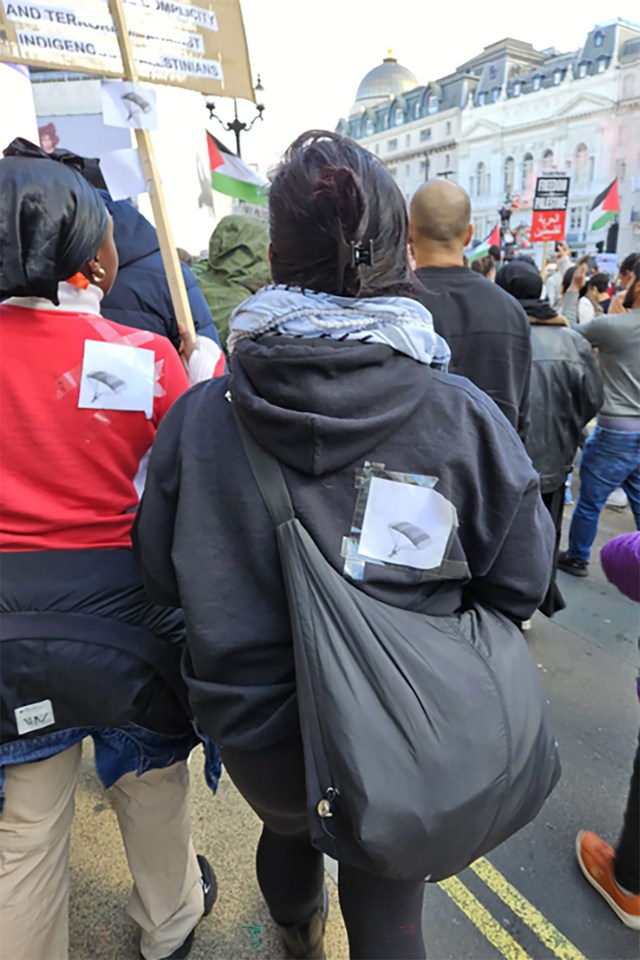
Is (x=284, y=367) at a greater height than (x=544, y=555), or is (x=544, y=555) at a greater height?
(x=284, y=367)

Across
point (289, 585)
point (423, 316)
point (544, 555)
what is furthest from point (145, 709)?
point (423, 316)

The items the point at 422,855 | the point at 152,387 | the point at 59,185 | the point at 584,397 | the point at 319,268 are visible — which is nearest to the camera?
the point at 422,855

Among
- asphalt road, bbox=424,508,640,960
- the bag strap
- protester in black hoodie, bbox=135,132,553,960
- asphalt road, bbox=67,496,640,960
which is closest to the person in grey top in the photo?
asphalt road, bbox=424,508,640,960

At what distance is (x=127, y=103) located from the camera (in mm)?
1894

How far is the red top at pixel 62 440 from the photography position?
4.35 ft

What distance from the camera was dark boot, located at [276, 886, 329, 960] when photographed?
173cm

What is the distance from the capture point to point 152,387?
1.43m

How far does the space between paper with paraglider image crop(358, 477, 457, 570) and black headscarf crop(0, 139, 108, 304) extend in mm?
797

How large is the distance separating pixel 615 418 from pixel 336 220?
3.61 meters

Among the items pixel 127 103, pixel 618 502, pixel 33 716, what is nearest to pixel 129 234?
pixel 127 103

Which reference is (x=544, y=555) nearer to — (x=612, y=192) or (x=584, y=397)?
(x=584, y=397)

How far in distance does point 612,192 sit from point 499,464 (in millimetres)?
11191

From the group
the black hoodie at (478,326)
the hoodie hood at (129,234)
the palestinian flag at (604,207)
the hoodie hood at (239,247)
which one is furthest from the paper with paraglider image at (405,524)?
the palestinian flag at (604,207)

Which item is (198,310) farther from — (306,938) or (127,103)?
(306,938)
